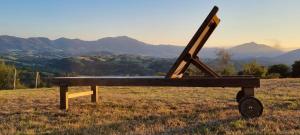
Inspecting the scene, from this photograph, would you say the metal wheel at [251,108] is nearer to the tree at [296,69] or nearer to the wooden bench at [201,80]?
the wooden bench at [201,80]

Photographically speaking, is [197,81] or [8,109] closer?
[197,81]

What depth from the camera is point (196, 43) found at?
8.03 meters

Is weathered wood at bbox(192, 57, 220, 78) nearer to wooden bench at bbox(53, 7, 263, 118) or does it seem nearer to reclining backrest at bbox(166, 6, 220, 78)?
wooden bench at bbox(53, 7, 263, 118)

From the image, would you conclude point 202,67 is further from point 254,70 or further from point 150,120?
point 254,70

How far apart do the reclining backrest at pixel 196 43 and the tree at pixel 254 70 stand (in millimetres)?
34839

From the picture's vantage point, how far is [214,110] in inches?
349

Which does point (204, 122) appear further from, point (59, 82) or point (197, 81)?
point (59, 82)

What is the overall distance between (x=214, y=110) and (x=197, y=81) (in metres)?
1.36

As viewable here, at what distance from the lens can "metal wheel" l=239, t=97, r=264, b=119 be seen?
7.45 m

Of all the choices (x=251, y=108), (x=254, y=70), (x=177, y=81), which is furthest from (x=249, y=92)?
(x=254, y=70)

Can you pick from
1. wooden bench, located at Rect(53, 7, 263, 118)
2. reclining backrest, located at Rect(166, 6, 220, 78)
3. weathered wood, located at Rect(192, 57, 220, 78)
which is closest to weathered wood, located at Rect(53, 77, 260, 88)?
wooden bench, located at Rect(53, 7, 263, 118)

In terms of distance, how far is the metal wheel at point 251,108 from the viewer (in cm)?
745

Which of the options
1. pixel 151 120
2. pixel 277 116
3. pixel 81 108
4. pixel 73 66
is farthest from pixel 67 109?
pixel 73 66

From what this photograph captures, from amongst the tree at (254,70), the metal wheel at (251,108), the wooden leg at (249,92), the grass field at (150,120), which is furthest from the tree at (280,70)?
the metal wheel at (251,108)
